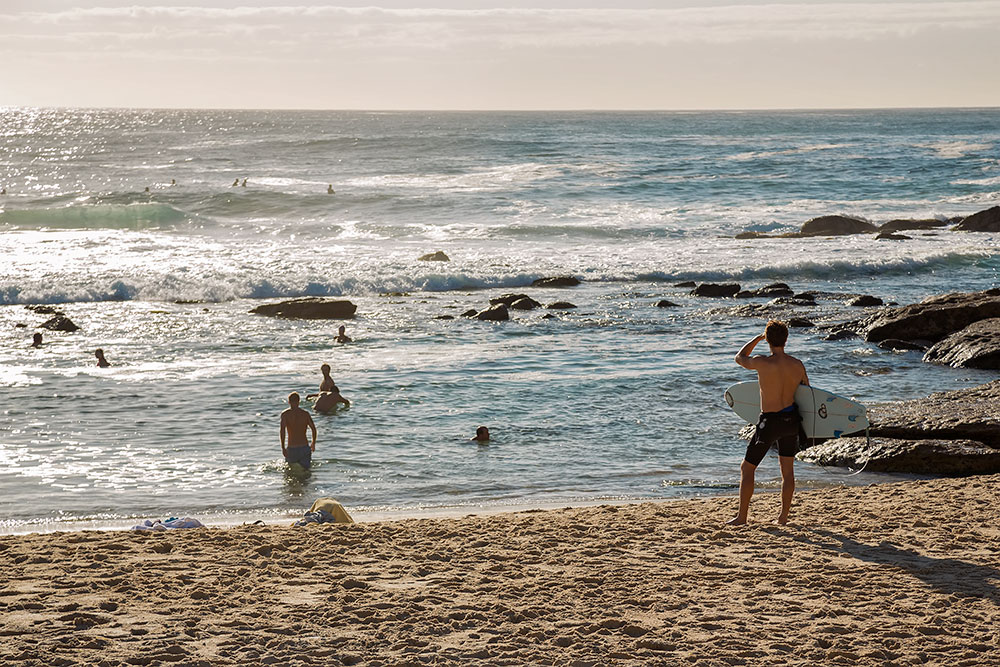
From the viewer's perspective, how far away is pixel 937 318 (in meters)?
18.9

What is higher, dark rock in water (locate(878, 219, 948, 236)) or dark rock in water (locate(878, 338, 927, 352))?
dark rock in water (locate(878, 219, 948, 236))

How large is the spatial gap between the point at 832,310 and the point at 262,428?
47.7 feet

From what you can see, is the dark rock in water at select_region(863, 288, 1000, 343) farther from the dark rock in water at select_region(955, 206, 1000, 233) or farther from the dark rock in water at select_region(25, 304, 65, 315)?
the dark rock in water at select_region(955, 206, 1000, 233)

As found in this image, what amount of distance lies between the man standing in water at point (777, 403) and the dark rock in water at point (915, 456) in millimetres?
3009

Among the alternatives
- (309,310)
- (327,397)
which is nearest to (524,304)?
(309,310)

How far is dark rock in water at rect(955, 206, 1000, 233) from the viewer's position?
3744cm

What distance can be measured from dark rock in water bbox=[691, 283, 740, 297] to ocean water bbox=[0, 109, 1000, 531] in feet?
1.35

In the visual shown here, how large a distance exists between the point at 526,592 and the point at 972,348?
1265 cm

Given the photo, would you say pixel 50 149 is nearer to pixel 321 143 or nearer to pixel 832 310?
pixel 321 143

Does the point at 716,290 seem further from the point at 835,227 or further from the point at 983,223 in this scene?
the point at 983,223

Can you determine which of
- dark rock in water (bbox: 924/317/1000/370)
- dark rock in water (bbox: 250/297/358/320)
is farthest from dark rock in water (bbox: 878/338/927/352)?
dark rock in water (bbox: 250/297/358/320)

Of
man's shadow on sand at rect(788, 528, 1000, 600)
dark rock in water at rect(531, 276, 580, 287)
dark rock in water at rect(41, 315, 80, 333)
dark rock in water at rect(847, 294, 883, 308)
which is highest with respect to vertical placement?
dark rock in water at rect(531, 276, 580, 287)

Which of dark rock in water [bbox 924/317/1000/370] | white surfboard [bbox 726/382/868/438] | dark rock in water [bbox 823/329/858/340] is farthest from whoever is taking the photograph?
dark rock in water [bbox 823/329/858/340]

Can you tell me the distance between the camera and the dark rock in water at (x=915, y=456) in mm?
10828
